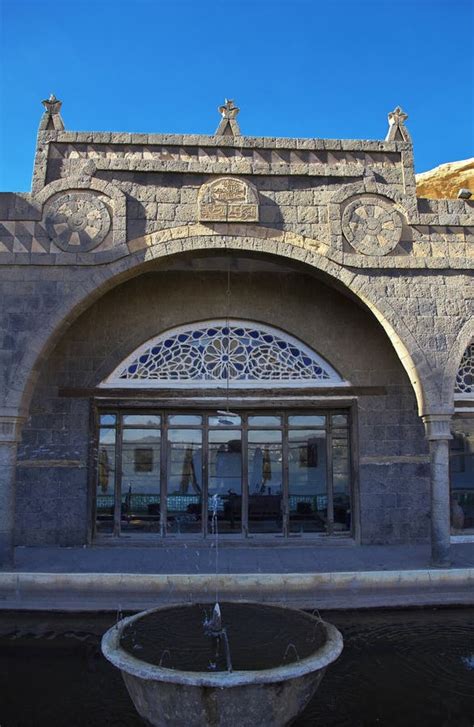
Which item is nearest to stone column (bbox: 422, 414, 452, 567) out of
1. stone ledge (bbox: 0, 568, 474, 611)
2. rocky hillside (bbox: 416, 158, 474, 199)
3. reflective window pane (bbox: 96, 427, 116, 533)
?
stone ledge (bbox: 0, 568, 474, 611)

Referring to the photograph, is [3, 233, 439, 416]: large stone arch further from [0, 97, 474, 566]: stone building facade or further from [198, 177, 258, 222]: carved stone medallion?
[198, 177, 258, 222]: carved stone medallion

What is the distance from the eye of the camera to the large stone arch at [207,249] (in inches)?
283

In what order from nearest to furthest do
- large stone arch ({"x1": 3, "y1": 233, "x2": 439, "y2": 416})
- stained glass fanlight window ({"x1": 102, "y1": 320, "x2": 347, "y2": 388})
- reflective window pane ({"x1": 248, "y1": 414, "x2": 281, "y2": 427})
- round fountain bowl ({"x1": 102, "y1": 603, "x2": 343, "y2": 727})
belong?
1. round fountain bowl ({"x1": 102, "y1": 603, "x2": 343, "y2": 727})
2. large stone arch ({"x1": 3, "y1": 233, "x2": 439, "y2": 416})
3. stained glass fanlight window ({"x1": 102, "y1": 320, "x2": 347, "y2": 388})
4. reflective window pane ({"x1": 248, "y1": 414, "x2": 281, "y2": 427})

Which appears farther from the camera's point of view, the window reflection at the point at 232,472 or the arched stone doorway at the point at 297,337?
the window reflection at the point at 232,472

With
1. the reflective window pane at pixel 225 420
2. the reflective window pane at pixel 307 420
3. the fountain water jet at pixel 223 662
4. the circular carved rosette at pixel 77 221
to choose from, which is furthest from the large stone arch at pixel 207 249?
the fountain water jet at pixel 223 662

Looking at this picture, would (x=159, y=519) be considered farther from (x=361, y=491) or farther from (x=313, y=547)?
(x=361, y=491)

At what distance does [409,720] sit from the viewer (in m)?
3.84

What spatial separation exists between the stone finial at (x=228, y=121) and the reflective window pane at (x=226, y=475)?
430 centimetres

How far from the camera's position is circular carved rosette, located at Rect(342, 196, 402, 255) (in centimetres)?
758

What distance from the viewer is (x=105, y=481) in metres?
8.83

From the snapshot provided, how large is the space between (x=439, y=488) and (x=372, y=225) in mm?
3430

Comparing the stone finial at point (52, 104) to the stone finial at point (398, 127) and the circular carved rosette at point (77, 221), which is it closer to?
the circular carved rosette at point (77, 221)

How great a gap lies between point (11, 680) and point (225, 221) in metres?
5.40

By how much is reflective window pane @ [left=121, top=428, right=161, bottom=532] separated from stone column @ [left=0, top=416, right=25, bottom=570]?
2127 millimetres
